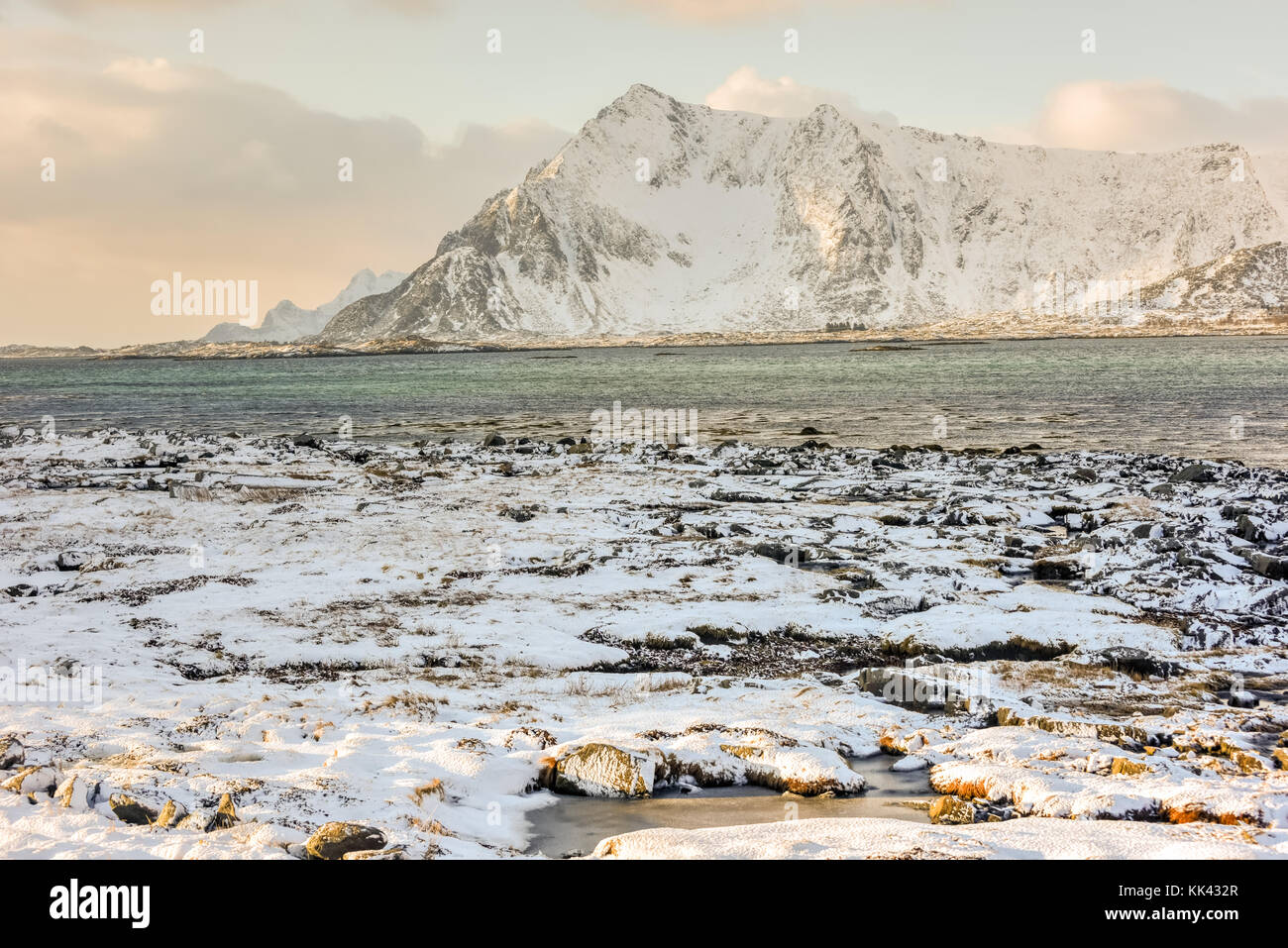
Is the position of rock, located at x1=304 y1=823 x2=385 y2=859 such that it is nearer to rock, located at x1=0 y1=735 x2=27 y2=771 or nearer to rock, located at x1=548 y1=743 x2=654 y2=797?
rock, located at x1=548 y1=743 x2=654 y2=797

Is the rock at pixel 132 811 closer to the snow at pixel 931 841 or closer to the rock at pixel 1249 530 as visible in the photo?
the snow at pixel 931 841

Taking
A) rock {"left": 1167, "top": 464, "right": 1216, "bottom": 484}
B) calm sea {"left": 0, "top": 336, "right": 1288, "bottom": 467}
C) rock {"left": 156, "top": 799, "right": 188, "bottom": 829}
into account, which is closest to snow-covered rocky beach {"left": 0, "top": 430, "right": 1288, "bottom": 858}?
rock {"left": 156, "top": 799, "right": 188, "bottom": 829}

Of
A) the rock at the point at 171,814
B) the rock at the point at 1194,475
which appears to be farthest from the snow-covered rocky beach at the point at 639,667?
the rock at the point at 1194,475

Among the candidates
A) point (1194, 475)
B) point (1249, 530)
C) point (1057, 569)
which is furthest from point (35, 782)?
point (1194, 475)

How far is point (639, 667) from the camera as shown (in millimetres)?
10781

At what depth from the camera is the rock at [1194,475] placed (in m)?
21.8

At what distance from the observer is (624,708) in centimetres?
941

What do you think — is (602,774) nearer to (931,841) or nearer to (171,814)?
(931,841)

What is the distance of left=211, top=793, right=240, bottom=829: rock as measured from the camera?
606cm

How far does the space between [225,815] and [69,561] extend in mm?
10666

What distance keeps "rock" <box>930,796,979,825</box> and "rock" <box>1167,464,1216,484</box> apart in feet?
60.1
